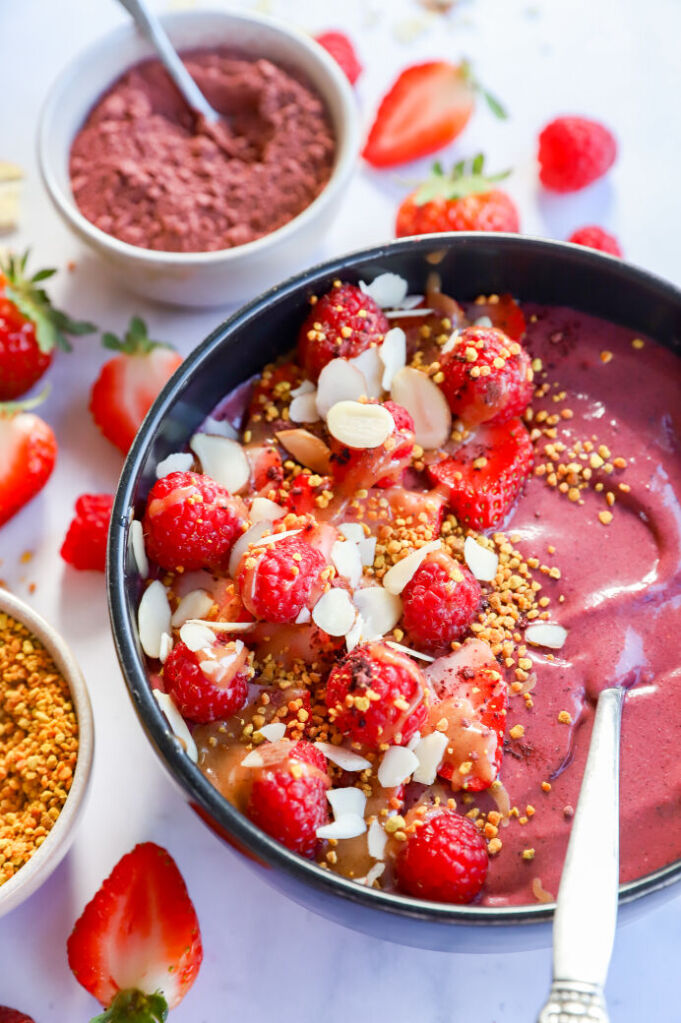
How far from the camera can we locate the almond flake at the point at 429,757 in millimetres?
1416

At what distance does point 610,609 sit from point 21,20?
68.7 inches

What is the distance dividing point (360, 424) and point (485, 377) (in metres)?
0.20

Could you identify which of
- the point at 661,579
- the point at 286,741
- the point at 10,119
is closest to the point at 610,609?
the point at 661,579

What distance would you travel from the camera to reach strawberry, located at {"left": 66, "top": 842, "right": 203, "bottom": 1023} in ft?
5.12

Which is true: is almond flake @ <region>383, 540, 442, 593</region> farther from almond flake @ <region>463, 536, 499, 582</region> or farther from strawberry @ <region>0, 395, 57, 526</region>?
strawberry @ <region>0, 395, 57, 526</region>

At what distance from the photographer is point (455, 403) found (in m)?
1.61

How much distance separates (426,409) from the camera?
5.34ft

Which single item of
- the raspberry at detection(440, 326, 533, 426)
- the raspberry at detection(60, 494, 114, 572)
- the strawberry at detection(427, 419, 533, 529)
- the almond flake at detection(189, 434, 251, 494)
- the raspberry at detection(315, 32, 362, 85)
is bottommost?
the raspberry at detection(60, 494, 114, 572)

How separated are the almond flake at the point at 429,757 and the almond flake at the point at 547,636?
0.66 feet

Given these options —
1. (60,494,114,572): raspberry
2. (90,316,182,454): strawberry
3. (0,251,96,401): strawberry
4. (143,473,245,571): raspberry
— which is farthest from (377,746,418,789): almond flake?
(0,251,96,401): strawberry

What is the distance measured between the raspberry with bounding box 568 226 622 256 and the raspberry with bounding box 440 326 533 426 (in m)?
0.42

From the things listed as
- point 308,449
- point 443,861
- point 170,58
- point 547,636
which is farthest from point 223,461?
point 170,58

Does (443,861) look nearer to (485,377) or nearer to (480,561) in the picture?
(480,561)

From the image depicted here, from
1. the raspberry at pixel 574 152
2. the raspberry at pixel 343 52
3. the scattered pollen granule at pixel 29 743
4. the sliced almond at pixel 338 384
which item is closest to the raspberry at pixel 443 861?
the scattered pollen granule at pixel 29 743
